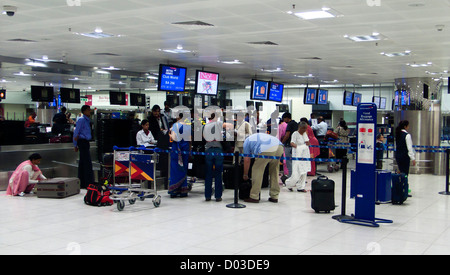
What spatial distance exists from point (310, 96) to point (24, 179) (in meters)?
16.2

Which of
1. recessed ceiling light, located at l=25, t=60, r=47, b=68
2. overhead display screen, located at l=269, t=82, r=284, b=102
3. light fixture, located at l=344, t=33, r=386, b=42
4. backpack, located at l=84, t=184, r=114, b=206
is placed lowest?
backpack, located at l=84, t=184, r=114, b=206

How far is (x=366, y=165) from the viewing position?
747 centimetres

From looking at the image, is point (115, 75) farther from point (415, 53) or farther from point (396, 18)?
point (396, 18)

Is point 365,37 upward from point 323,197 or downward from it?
upward

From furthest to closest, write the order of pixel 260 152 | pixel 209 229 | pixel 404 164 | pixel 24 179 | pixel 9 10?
pixel 404 164
pixel 24 179
pixel 260 152
pixel 9 10
pixel 209 229

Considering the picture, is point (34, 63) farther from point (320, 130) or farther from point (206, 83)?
point (320, 130)

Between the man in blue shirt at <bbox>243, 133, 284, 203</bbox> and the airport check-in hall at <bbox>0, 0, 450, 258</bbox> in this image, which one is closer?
the airport check-in hall at <bbox>0, 0, 450, 258</bbox>

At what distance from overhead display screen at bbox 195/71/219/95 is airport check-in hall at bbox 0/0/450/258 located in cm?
6

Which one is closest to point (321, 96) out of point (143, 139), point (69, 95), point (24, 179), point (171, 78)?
point (171, 78)

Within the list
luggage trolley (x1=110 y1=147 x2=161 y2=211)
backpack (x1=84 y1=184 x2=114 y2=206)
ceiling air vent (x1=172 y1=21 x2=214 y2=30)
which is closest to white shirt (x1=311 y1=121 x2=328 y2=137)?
ceiling air vent (x1=172 y1=21 x2=214 y2=30)

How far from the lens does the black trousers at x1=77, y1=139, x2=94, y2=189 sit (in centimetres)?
1124

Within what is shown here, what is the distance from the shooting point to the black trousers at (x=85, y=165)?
36.9ft

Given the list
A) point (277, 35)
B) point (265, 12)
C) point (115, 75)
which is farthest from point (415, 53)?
point (115, 75)

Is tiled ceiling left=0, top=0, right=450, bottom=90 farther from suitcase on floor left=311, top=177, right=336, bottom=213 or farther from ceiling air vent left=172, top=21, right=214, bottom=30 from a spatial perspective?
suitcase on floor left=311, top=177, right=336, bottom=213
